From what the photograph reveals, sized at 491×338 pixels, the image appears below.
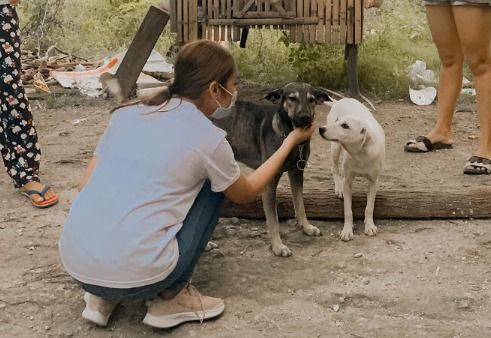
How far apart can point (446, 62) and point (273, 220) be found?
2381mm

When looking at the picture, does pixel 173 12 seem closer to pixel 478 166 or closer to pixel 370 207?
pixel 478 166

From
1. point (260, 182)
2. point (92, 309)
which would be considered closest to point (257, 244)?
point (260, 182)

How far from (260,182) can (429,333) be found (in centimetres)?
104

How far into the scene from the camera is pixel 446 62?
595cm

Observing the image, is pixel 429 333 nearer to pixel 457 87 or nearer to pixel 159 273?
pixel 159 273

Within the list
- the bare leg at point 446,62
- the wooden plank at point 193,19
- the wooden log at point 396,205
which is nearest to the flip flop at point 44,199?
the wooden log at point 396,205

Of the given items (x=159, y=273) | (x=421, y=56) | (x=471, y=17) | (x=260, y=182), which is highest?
(x=471, y=17)

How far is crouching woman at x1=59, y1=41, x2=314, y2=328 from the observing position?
10.7ft

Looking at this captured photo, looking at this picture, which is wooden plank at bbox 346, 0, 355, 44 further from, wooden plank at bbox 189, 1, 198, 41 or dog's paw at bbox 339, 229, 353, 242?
dog's paw at bbox 339, 229, 353, 242

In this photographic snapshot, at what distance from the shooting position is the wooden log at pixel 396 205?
4.76 metres

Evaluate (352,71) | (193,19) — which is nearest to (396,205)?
(352,71)

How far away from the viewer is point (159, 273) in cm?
328

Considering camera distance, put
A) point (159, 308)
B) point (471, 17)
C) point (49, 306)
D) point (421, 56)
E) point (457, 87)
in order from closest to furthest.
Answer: point (159, 308), point (49, 306), point (471, 17), point (457, 87), point (421, 56)

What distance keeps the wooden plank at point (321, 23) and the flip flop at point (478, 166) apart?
2440 mm
